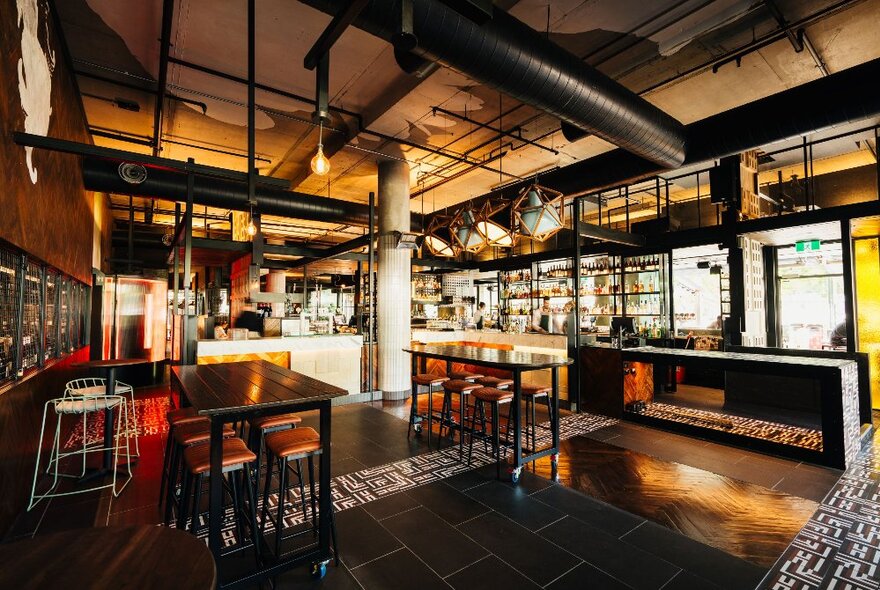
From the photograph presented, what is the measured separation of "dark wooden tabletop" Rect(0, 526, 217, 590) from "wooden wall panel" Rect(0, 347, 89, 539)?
2.43m

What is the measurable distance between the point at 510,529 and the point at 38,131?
5.06 m

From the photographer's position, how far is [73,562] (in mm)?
1050

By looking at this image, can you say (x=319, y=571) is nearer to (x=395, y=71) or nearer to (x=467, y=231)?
(x=467, y=231)

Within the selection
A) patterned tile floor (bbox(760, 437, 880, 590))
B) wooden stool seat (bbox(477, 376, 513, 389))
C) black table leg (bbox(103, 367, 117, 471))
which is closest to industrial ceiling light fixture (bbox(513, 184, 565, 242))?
wooden stool seat (bbox(477, 376, 513, 389))

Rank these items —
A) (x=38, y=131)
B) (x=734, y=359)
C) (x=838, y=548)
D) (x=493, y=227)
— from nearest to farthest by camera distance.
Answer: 1. (x=838, y=548)
2. (x=38, y=131)
3. (x=734, y=359)
4. (x=493, y=227)

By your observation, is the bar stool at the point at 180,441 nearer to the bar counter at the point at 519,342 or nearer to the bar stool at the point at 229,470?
the bar stool at the point at 229,470

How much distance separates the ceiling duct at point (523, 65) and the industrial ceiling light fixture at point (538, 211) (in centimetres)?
87

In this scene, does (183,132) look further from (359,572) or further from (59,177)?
(359,572)

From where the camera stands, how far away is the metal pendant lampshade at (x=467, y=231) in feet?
17.7

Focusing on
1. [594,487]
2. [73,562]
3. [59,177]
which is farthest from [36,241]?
[594,487]

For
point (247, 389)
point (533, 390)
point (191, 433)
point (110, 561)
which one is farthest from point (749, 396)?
point (110, 561)

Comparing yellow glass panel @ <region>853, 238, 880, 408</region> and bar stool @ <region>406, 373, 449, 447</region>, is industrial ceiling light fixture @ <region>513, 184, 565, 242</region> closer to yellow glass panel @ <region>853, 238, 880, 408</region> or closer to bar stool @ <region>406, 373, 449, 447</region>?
bar stool @ <region>406, 373, 449, 447</region>

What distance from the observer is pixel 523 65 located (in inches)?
132

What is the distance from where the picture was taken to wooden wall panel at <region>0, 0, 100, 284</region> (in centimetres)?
278
